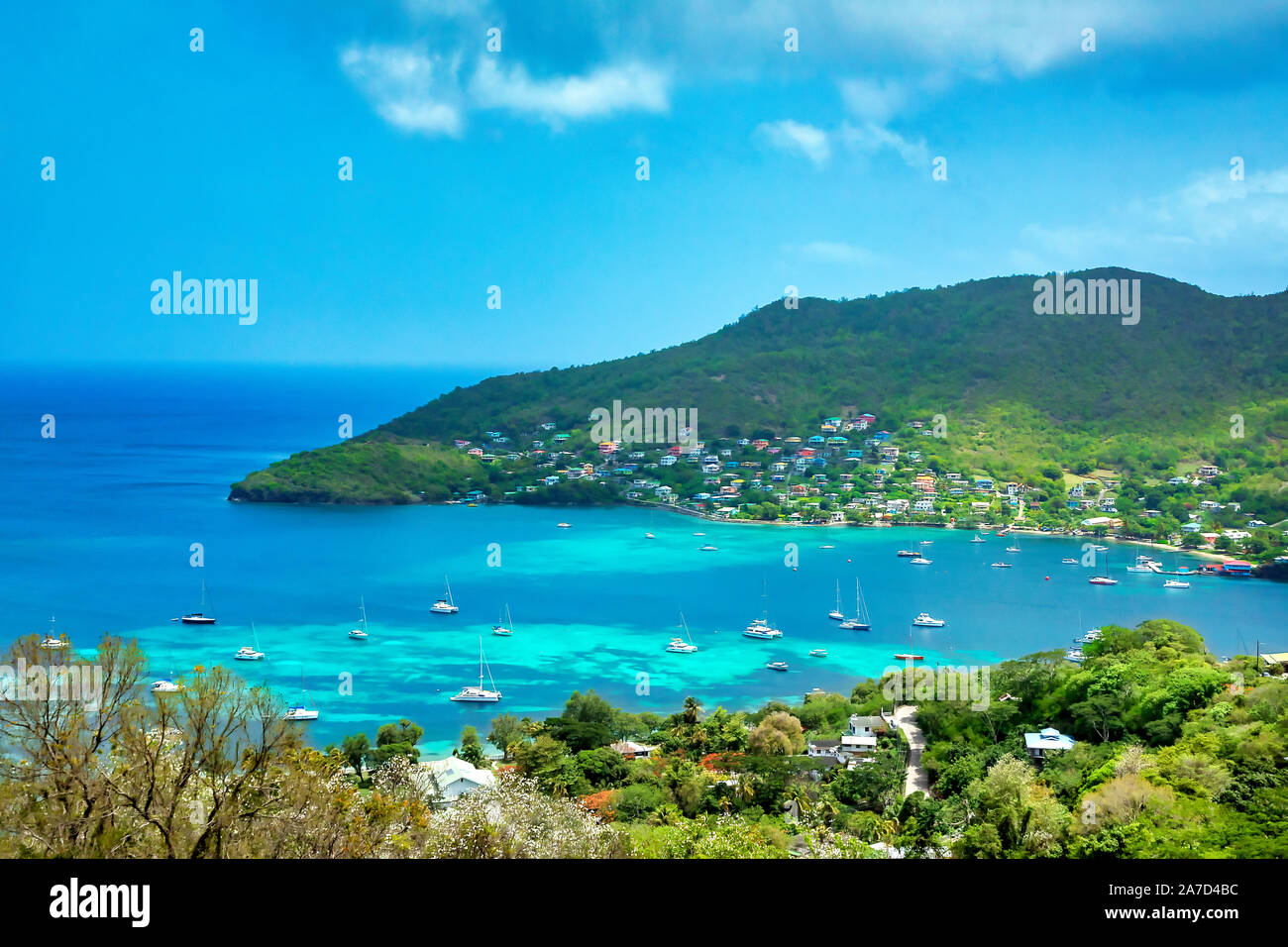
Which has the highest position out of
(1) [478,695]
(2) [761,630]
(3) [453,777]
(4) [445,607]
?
(4) [445,607]

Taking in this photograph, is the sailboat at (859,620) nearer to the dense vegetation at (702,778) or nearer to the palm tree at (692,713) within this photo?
the dense vegetation at (702,778)

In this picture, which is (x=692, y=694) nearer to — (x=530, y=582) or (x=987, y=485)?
(x=530, y=582)

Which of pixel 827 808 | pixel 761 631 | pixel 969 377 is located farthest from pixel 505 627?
pixel 969 377

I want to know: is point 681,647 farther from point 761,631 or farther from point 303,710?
point 303,710

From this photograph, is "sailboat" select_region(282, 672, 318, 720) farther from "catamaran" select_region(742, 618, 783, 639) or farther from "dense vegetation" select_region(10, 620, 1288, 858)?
"catamaran" select_region(742, 618, 783, 639)

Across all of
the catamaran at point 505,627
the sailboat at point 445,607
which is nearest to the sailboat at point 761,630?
the catamaran at point 505,627

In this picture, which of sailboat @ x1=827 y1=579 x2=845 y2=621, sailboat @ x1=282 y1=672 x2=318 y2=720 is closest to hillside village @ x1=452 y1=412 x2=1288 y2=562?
sailboat @ x1=827 y1=579 x2=845 y2=621
